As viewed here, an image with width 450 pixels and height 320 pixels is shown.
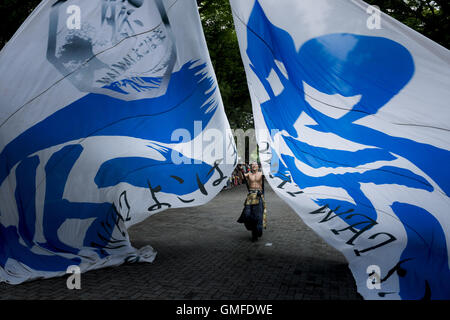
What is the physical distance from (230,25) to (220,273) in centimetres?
1165

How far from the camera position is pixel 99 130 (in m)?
4.90

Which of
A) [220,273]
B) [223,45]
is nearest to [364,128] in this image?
[220,273]

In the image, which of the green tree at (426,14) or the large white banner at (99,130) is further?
the green tree at (426,14)

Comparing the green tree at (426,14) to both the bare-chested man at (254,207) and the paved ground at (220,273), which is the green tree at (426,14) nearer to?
the bare-chested man at (254,207)

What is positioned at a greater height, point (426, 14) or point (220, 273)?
point (426, 14)

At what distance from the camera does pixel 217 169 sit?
5648 millimetres

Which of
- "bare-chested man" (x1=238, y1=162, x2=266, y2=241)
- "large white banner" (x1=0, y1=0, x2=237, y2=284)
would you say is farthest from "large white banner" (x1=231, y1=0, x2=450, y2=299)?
"bare-chested man" (x1=238, y1=162, x2=266, y2=241)

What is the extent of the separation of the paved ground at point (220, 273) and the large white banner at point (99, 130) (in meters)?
0.53

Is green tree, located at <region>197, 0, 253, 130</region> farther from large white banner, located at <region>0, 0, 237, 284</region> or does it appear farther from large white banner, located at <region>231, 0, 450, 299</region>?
large white banner, located at <region>231, 0, 450, 299</region>

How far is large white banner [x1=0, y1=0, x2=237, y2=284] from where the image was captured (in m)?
4.04

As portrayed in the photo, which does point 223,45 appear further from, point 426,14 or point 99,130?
point 99,130

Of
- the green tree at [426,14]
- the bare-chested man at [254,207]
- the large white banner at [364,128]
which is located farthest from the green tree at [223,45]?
the large white banner at [364,128]

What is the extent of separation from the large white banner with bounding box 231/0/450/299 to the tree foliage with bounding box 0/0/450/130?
6603 mm

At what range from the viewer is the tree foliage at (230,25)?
7285mm
